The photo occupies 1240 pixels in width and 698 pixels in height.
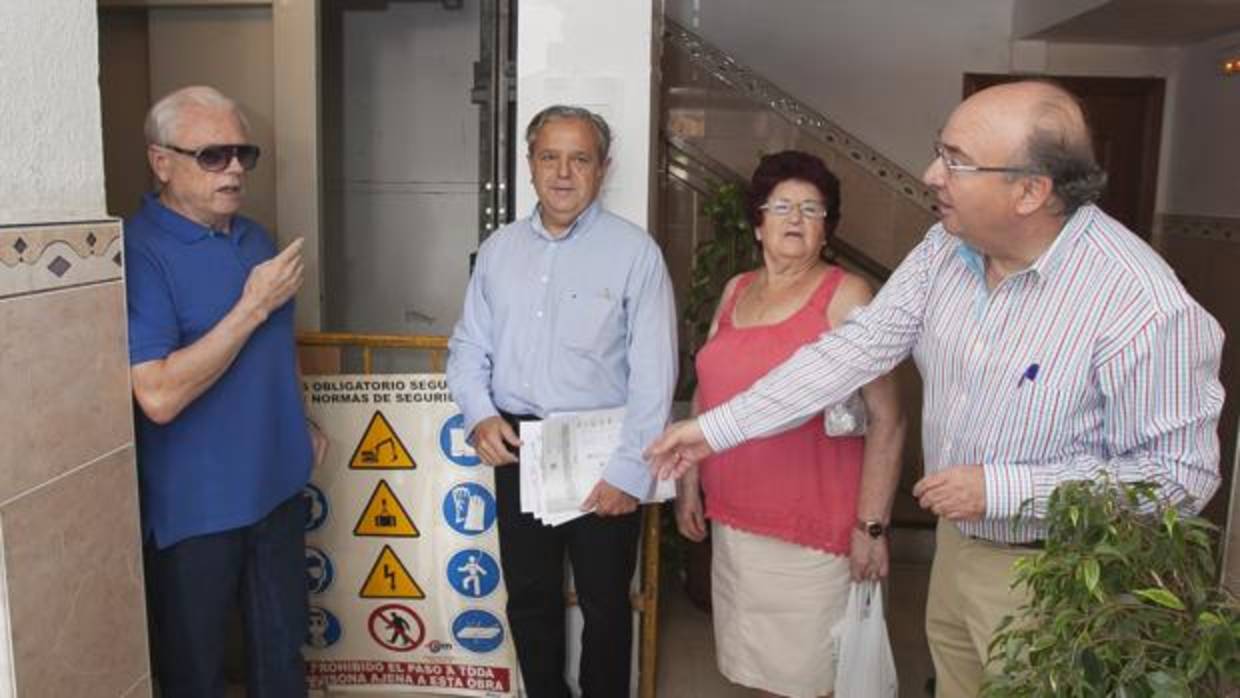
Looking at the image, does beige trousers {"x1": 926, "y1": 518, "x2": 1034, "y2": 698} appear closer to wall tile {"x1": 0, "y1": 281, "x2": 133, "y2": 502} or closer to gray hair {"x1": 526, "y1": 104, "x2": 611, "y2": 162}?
gray hair {"x1": 526, "y1": 104, "x2": 611, "y2": 162}

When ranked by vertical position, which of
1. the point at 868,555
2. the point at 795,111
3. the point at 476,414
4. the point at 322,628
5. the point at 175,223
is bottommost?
the point at 322,628

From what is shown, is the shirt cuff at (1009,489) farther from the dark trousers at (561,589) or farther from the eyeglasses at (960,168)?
the dark trousers at (561,589)

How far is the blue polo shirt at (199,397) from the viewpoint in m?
1.78

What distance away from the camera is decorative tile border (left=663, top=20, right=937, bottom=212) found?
473cm

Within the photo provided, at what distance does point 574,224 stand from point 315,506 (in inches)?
40.5

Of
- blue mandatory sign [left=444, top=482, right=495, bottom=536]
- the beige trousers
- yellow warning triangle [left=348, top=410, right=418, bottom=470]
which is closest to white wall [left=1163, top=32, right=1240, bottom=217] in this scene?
the beige trousers

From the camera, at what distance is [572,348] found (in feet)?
7.25

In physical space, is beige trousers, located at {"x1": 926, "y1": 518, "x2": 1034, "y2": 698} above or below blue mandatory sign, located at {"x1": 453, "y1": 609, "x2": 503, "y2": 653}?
above

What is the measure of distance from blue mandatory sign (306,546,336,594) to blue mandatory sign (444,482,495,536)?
0.34 metres

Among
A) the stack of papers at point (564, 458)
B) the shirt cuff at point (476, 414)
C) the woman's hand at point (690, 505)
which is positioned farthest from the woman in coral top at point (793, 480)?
the shirt cuff at point (476, 414)

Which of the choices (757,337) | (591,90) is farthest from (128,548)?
(591,90)

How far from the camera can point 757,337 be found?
2154 millimetres

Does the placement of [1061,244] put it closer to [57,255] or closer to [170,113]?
[57,255]

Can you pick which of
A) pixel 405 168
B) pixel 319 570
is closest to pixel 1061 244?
pixel 319 570
